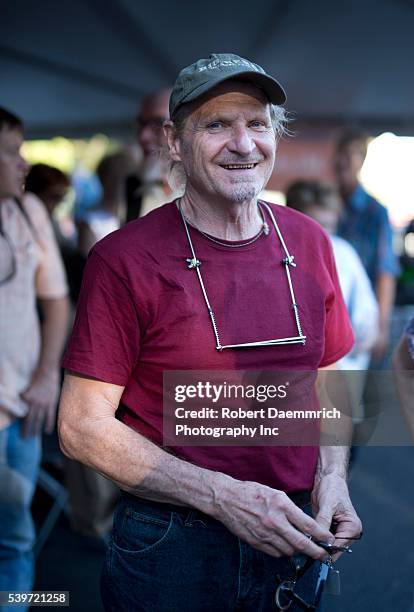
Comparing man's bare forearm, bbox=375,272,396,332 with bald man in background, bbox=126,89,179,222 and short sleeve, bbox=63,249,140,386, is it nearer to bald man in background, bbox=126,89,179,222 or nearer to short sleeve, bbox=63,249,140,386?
bald man in background, bbox=126,89,179,222

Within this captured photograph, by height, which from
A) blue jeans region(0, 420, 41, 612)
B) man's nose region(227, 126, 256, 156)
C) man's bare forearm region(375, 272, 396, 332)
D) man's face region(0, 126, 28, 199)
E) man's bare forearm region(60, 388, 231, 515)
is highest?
man's face region(0, 126, 28, 199)

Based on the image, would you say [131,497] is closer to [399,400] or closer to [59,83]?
[399,400]

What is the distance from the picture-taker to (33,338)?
287 cm

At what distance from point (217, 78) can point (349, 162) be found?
3.04 meters

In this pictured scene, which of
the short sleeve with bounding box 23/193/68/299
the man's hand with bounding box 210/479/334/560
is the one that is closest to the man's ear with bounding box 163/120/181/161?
the man's hand with bounding box 210/479/334/560

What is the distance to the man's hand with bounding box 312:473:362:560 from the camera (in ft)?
5.23

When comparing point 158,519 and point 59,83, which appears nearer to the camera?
point 158,519

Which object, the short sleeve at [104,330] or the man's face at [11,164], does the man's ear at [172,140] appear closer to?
the short sleeve at [104,330]

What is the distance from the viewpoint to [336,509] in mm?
1654

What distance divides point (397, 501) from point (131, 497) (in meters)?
2.85

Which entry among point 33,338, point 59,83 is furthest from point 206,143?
point 59,83

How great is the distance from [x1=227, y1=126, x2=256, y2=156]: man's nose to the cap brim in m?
0.10

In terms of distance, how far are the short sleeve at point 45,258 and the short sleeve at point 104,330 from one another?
138 cm

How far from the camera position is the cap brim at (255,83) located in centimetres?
161
